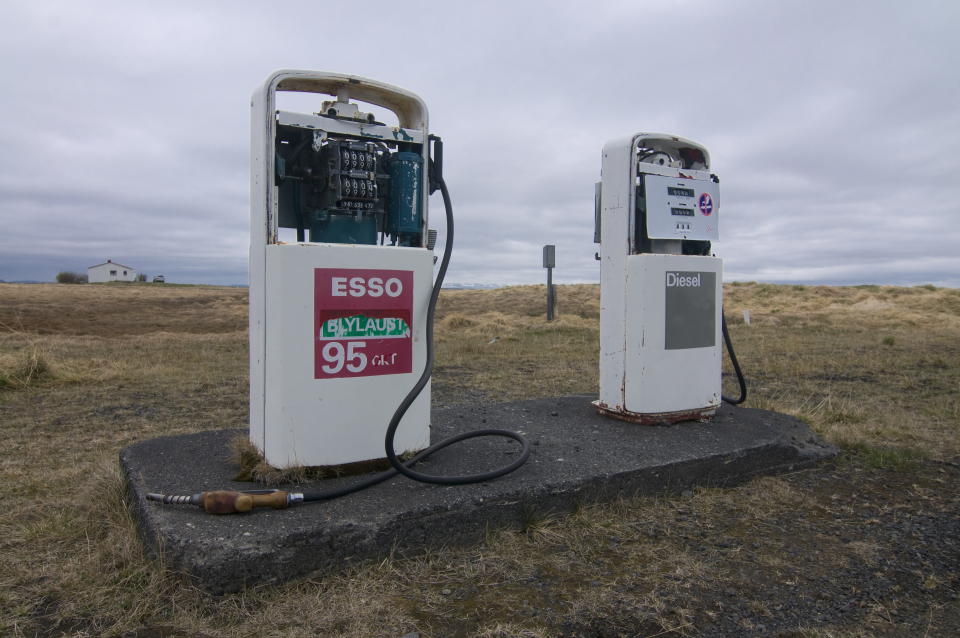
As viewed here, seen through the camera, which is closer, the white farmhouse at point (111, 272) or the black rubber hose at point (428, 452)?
the black rubber hose at point (428, 452)

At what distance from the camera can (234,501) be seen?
2.78 m

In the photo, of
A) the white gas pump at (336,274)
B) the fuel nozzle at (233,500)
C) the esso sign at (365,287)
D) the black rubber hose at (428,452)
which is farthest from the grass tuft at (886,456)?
the fuel nozzle at (233,500)

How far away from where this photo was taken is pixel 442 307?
28062 mm

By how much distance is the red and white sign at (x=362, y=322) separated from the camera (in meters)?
3.18

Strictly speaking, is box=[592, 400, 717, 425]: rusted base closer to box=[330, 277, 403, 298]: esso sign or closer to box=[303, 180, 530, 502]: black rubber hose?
box=[303, 180, 530, 502]: black rubber hose

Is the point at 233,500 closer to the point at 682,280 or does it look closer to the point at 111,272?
the point at 682,280

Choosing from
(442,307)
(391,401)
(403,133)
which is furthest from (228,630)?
(442,307)

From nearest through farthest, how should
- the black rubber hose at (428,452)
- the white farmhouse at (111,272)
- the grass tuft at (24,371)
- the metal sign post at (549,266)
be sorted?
the black rubber hose at (428,452) < the grass tuft at (24,371) < the metal sign post at (549,266) < the white farmhouse at (111,272)

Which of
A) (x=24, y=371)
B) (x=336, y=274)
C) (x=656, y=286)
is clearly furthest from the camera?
(x=24, y=371)

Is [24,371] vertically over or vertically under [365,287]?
under

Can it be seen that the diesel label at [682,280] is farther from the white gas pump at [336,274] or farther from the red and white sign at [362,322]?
the red and white sign at [362,322]

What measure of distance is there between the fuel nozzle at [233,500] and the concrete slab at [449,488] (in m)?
0.04

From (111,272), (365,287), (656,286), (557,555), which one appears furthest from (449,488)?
(111,272)

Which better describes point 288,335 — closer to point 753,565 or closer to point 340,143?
point 340,143
